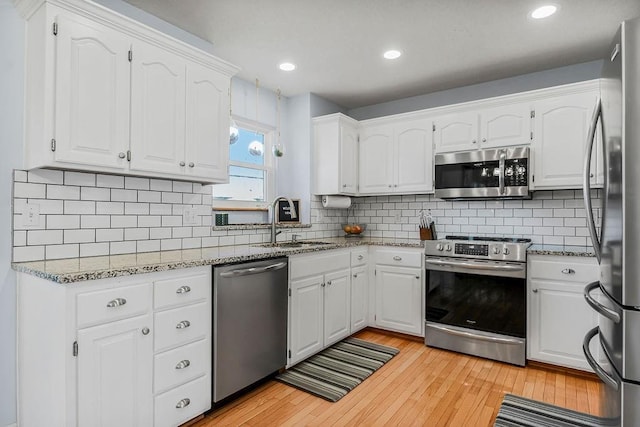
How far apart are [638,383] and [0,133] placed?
9.82ft

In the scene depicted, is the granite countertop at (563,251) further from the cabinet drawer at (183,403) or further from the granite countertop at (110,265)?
the cabinet drawer at (183,403)

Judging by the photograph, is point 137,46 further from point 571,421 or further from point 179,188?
point 571,421

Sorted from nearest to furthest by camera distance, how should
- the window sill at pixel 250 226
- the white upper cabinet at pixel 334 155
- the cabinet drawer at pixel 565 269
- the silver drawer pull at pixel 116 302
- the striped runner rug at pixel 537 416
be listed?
the silver drawer pull at pixel 116 302, the striped runner rug at pixel 537 416, the cabinet drawer at pixel 565 269, the window sill at pixel 250 226, the white upper cabinet at pixel 334 155

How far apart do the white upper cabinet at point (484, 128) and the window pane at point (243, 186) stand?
1857 millimetres

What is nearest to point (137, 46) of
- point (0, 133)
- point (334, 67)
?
point (0, 133)

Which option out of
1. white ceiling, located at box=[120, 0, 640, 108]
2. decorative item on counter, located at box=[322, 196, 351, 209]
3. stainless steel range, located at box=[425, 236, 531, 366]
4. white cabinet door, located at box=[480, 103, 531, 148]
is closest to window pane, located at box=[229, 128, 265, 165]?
white ceiling, located at box=[120, 0, 640, 108]

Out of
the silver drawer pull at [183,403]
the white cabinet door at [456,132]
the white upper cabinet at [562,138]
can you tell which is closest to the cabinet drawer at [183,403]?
the silver drawer pull at [183,403]

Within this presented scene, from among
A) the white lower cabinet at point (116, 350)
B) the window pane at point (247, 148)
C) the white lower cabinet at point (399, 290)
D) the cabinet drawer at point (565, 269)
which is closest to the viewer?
the white lower cabinet at point (116, 350)

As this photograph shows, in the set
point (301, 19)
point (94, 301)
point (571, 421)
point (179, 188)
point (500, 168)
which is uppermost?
point (301, 19)

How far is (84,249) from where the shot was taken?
2.21m

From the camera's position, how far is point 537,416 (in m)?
2.23

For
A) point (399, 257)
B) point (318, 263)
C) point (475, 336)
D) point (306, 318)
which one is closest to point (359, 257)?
point (399, 257)

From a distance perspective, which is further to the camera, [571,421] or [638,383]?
[571,421]

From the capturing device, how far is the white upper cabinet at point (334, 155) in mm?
3938
